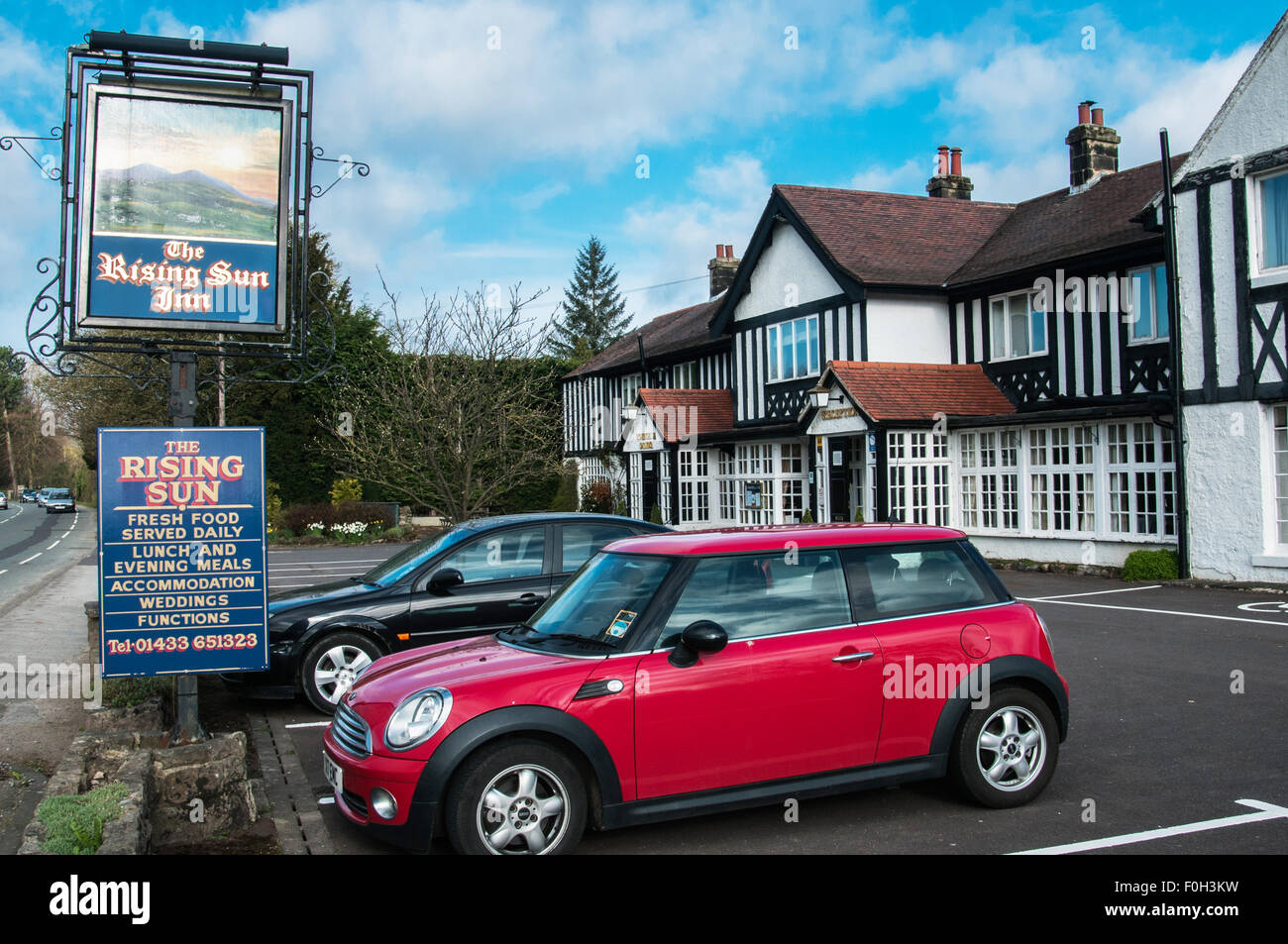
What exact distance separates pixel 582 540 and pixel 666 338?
2713 centimetres

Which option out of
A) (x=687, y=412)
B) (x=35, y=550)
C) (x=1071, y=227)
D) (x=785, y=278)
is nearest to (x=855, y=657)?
(x=1071, y=227)

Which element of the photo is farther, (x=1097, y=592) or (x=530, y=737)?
(x=1097, y=592)

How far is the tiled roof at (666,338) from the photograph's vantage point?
32825 mm

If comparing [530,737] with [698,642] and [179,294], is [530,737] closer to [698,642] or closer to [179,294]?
[698,642]

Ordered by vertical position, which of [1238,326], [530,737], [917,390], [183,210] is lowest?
[530,737]

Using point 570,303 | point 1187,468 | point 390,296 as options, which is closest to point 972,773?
point 1187,468

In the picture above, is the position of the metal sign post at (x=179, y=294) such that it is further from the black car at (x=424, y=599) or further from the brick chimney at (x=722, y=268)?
the brick chimney at (x=722, y=268)

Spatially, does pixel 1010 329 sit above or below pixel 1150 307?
above

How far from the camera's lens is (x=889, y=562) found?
5.89 meters

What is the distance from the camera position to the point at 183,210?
680 cm

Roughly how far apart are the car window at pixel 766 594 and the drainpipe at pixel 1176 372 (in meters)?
13.3
